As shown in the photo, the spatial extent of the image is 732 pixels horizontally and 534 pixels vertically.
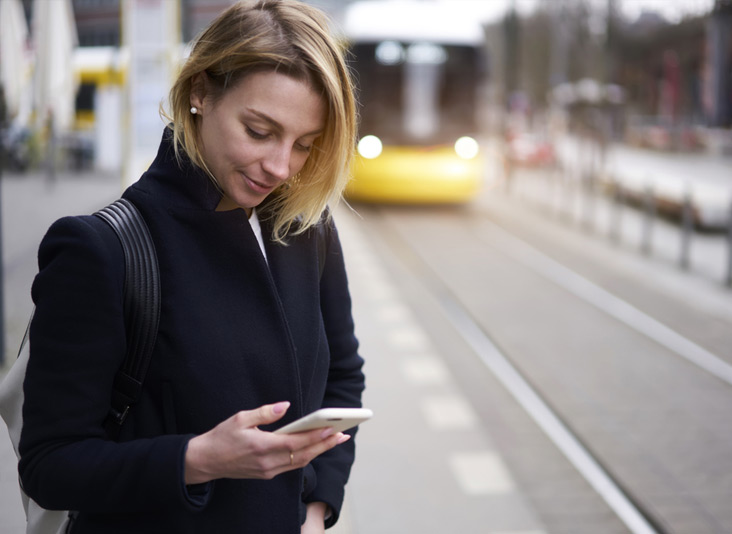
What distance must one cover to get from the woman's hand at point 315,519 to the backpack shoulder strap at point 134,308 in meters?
0.44

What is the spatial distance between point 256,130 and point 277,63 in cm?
11

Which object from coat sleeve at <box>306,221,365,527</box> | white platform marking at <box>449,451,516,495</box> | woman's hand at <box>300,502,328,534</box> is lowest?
white platform marking at <box>449,451,516,495</box>

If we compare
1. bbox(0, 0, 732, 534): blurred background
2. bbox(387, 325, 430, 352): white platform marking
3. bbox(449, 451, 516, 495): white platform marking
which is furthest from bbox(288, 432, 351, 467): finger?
bbox(387, 325, 430, 352): white platform marking

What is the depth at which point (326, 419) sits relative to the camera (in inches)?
48.8

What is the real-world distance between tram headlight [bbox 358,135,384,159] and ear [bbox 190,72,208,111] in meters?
13.5

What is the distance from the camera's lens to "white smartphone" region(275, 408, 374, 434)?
4.06 ft

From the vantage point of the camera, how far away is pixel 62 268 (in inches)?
50.7

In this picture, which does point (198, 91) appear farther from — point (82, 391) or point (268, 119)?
point (82, 391)

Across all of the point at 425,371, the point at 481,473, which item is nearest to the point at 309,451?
the point at 481,473

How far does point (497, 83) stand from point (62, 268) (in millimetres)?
79060

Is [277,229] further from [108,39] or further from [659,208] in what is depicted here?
[108,39]

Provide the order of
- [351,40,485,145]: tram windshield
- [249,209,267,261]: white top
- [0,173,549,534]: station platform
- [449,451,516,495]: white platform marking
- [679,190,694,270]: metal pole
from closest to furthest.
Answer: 1. [249,209,267,261]: white top
2. [0,173,549,534]: station platform
3. [449,451,516,495]: white platform marking
4. [679,190,694,270]: metal pole
5. [351,40,485,145]: tram windshield

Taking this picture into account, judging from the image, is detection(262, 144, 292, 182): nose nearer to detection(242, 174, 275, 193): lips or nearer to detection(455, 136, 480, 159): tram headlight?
detection(242, 174, 275, 193): lips

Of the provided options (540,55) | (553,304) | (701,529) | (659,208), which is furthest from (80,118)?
(540,55)
